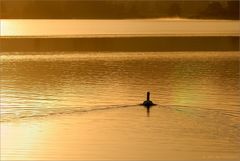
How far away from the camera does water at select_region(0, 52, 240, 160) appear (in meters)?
16.6

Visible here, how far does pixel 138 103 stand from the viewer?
2314 centimetres

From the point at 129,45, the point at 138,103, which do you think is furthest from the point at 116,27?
the point at 138,103

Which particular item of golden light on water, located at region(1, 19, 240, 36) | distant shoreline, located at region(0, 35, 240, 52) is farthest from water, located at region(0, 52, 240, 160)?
golden light on water, located at region(1, 19, 240, 36)

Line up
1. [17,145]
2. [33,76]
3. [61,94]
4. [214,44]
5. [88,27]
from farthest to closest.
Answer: [88,27], [214,44], [33,76], [61,94], [17,145]

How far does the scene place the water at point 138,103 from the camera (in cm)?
1662

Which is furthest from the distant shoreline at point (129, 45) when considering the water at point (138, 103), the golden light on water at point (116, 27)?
the water at point (138, 103)

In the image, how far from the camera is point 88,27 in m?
114

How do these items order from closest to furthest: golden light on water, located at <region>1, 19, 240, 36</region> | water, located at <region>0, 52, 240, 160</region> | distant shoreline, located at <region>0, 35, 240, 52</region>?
→ 1. water, located at <region>0, 52, 240, 160</region>
2. distant shoreline, located at <region>0, 35, 240, 52</region>
3. golden light on water, located at <region>1, 19, 240, 36</region>

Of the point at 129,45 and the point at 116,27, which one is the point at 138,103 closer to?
the point at 129,45

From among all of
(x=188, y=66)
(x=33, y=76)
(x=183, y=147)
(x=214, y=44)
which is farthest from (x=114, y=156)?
(x=214, y=44)

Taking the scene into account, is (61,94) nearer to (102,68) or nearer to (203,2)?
(102,68)

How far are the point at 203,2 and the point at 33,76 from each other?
9471 cm

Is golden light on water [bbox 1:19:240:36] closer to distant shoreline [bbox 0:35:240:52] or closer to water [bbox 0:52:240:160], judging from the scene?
distant shoreline [bbox 0:35:240:52]

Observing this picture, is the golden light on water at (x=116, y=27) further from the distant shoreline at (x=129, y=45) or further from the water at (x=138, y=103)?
the water at (x=138, y=103)
